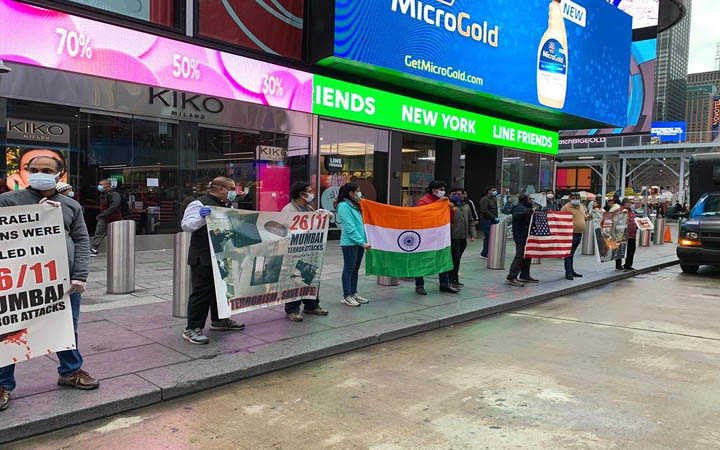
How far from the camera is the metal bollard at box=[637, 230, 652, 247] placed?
2044 cm

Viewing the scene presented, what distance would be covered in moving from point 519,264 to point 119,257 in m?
7.17

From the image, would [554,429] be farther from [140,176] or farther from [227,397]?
[140,176]

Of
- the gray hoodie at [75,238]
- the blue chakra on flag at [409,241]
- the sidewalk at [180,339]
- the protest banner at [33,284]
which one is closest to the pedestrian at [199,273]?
the sidewalk at [180,339]

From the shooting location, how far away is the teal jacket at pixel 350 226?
7441 millimetres

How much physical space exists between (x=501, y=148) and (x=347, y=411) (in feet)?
61.1

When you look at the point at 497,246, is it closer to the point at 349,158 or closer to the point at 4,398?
the point at 349,158

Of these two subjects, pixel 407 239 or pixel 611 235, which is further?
pixel 611 235

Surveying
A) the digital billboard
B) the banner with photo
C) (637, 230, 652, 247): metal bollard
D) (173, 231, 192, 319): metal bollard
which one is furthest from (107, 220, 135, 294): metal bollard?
the digital billboard

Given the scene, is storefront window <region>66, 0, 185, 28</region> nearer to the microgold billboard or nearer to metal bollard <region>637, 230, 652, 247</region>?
the microgold billboard

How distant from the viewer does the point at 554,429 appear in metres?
3.84

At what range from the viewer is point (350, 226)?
744cm

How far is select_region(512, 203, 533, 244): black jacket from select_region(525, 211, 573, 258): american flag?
0.09m

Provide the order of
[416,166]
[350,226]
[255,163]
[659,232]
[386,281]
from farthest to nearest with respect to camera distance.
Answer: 1. [659,232]
2. [416,166]
3. [255,163]
4. [386,281]
5. [350,226]

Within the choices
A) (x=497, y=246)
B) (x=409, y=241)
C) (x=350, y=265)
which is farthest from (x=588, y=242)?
(x=350, y=265)
